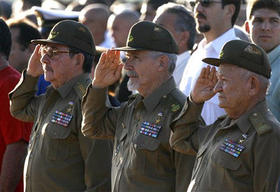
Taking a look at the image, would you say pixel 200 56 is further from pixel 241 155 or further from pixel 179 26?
pixel 241 155

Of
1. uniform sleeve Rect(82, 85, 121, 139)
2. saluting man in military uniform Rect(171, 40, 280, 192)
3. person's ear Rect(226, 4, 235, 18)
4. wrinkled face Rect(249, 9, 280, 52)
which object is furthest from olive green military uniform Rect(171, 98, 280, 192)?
person's ear Rect(226, 4, 235, 18)

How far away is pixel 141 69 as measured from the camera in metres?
5.66

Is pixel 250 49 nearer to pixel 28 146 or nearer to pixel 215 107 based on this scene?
pixel 215 107

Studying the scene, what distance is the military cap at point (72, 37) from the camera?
6.21m

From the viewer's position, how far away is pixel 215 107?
6.52 meters

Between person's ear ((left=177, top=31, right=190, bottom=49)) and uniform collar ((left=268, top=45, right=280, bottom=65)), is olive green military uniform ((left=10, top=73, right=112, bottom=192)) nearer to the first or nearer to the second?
uniform collar ((left=268, top=45, right=280, bottom=65))

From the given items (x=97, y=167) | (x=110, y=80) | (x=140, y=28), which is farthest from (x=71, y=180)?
(x=140, y=28)

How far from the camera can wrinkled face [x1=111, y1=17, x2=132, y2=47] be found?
34.7ft

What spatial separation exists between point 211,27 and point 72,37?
1.41 m

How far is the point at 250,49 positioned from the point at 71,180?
5.81ft

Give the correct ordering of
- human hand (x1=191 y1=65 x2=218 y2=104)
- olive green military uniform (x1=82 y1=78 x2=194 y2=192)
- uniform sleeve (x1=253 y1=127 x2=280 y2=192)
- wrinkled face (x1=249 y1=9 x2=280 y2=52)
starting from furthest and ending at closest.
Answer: wrinkled face (x1=249 y1=9 x2=280 y2=52) < olive green military uniform (x1=82 y1=78 x2=194 y2=192) < human hand (x1=191 y1=65 x2=218 y2=104) < uniform sleeve (x1=253 y1=127 x2=280 y2=192)

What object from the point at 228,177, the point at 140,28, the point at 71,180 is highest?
the point at 140,28

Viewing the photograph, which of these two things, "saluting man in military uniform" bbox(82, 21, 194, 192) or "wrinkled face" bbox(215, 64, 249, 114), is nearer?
"wrinkled face" bbox(215, 64, 249, 114)

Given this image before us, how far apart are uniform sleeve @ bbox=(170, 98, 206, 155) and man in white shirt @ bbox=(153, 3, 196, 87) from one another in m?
2.55
